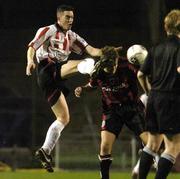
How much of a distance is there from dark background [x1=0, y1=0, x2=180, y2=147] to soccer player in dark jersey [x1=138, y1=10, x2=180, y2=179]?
24.5 ft

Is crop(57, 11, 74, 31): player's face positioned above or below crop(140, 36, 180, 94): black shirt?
above

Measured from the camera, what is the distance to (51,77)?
7004 mm

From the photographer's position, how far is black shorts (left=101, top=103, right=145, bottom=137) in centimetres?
656

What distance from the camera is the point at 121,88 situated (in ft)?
21.4

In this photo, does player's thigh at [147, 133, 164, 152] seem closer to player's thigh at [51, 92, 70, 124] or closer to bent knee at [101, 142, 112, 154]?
bent knee at [101, 142, 112, 154]

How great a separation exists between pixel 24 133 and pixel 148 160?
7521mm

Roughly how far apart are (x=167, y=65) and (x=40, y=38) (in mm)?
1876

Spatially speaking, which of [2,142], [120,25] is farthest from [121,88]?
[120,25]

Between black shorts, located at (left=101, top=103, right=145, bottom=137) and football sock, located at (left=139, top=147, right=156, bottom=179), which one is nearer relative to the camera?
football sock, located at (left=139, top=147, right=156, bottom=179)

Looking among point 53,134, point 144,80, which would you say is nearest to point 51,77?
point 53,134

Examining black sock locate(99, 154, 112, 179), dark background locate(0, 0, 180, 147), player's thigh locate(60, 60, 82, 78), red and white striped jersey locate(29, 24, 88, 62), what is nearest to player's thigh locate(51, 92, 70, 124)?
player's thigh locate(60, 60, 82, 78)

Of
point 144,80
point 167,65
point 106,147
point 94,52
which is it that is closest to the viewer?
point 167,65

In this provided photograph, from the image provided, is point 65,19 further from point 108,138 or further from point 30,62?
point 108,138

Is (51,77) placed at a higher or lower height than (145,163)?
higher
